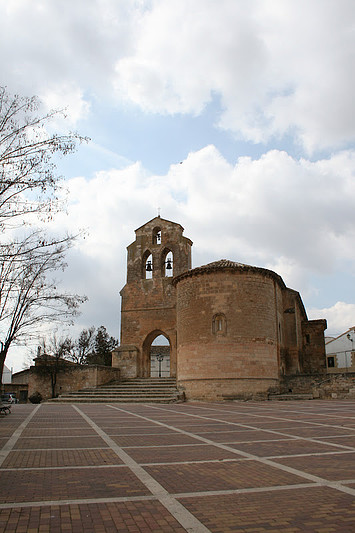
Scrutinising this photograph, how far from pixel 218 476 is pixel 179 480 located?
1.91 feet

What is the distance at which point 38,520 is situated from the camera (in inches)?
→ 171

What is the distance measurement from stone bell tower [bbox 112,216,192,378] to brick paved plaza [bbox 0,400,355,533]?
20.5 meters

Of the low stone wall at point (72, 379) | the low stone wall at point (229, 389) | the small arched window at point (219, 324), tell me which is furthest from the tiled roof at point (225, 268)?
the low stone wall at point (72, 379)

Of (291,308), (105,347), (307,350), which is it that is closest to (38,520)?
(291,308)

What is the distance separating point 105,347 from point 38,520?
169 ft

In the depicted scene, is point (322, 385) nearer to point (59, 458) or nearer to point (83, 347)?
point (59, 458)

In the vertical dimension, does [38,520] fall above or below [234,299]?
below

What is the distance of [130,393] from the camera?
997 inches

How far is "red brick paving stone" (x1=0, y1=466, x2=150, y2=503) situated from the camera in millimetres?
5246

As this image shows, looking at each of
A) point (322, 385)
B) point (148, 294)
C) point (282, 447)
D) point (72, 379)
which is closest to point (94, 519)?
point (282, 447)

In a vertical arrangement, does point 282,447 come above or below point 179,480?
below

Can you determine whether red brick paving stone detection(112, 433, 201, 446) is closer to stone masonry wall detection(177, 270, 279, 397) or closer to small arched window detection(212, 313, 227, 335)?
stone masonry wall detection(177, 270, 279, 397)

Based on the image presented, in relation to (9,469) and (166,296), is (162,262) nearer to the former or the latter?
(166,296)

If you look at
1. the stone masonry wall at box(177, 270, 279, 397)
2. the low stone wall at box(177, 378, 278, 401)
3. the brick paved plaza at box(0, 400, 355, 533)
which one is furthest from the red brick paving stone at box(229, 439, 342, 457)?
the stone masonry wall at box(177, 270, 279, 397)
